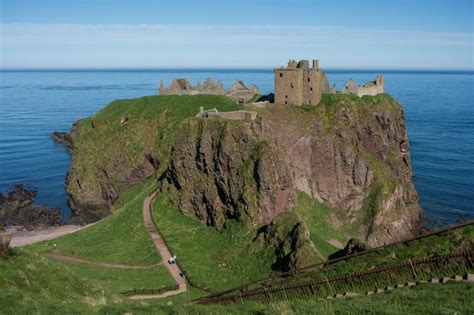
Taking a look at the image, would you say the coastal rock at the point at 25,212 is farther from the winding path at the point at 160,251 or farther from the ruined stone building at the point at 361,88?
the ruined stone building at the point at 361,88

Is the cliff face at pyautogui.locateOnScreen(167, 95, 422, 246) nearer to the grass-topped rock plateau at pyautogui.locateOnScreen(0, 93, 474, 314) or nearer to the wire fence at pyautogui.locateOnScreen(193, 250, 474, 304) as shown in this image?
the grass-topped rock plateau at pyautogui.locateOnScreen(0, 93, 474, 314)

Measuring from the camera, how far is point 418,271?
84.5ft

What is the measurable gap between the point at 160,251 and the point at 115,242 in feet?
23.5

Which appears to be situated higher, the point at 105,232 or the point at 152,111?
the point at 152,111

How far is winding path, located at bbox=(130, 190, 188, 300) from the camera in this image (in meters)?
41.9

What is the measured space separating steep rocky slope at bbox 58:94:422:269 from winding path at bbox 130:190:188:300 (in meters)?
3.93

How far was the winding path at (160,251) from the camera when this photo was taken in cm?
4191

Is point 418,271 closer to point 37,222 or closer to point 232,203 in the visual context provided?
point 232,203

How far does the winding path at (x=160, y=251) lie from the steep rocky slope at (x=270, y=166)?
393 centimetres

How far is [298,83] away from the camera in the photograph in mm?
63125

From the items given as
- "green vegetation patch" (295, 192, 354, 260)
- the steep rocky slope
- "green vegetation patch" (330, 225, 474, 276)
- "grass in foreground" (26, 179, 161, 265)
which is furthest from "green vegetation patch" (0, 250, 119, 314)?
"green vegetation patch" (295, 192, 354, 260)

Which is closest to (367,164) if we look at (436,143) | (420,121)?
(436,143)

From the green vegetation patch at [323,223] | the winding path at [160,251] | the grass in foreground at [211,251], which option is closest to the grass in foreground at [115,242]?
the winding path at [160,251]

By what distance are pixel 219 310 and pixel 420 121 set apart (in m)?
155
